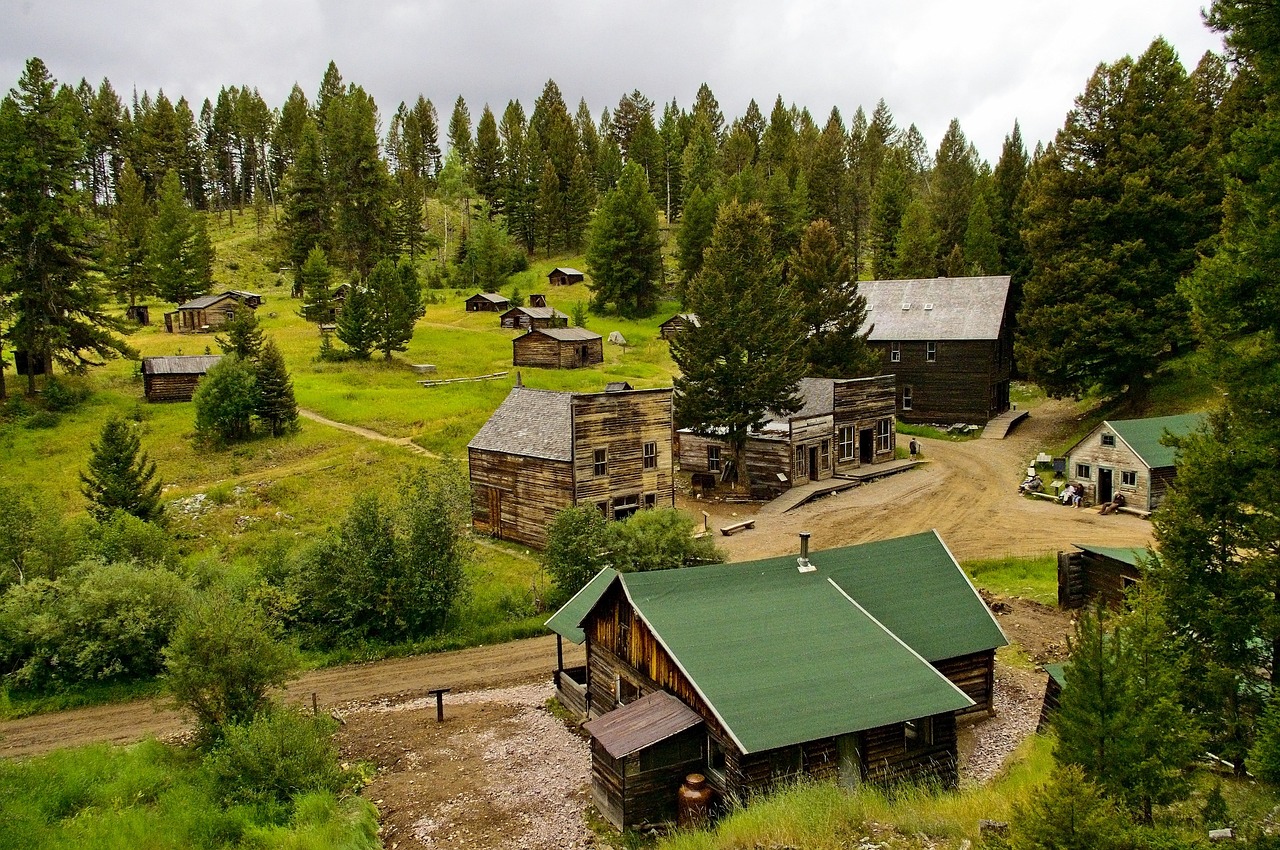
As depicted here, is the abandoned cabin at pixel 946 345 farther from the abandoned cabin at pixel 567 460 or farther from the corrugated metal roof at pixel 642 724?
the corrugated metal roof at pixel 642 724

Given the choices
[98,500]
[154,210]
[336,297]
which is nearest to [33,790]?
[98,500]

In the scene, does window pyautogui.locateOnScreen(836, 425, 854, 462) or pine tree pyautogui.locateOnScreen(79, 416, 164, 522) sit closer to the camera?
pine tree pyautogui.locateOnScreen(79, 416, 164, 522)

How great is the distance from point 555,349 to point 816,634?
154ft

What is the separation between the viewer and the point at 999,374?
51.6 m

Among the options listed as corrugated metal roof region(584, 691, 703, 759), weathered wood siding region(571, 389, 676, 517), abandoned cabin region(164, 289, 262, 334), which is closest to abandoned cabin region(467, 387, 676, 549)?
weathered wood siding region(571, 389, 676, 517)

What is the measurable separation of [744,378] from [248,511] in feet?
75.1

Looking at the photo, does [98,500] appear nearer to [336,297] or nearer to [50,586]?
[50,586]

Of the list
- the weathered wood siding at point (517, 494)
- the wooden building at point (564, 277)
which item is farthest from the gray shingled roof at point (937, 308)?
the wooden building at point (564, 277)

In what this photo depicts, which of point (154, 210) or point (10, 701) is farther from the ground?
point (154, 210)

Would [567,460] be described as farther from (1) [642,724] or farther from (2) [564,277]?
(2) [564,277]

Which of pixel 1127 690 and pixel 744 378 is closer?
pixel 1127 690

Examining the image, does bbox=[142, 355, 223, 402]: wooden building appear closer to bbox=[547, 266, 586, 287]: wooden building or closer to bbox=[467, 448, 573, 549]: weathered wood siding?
bbox=[467, 448, 573, 549]: weathered wood siding

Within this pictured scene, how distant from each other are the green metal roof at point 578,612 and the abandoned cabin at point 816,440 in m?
20.1

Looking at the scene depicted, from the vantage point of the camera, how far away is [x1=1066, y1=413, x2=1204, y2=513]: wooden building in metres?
33.5
